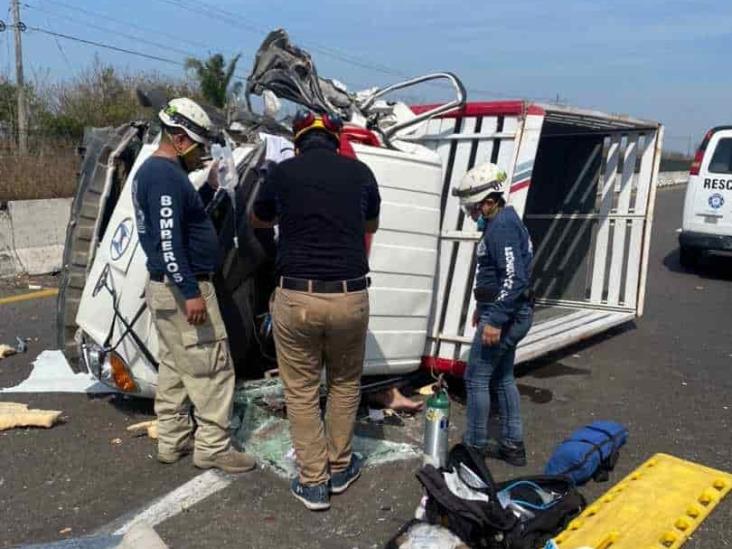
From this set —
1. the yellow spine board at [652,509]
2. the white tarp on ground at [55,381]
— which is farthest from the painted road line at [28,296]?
the yellow spine board at [652,509]

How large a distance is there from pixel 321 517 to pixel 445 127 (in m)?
3.01

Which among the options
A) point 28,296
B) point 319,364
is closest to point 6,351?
point 28,296

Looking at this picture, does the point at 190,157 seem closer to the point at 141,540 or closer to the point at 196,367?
the point at 196,367

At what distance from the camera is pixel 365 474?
164 inches

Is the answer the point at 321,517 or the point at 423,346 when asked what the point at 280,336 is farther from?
the point at 423,346

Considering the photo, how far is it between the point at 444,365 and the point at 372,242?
3.62 feet

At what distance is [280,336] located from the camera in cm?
376

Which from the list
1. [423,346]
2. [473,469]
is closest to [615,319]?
[423,346]

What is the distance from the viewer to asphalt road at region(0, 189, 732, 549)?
3.58 metres

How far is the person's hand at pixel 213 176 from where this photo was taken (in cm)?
432

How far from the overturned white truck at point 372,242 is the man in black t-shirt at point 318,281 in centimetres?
82

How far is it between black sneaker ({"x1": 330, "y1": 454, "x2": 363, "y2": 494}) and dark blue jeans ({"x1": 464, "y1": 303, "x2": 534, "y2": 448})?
746 mm

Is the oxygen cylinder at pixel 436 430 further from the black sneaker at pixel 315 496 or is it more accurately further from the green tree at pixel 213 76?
the green tree at pixel 213 76

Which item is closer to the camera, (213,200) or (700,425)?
(213,200)
